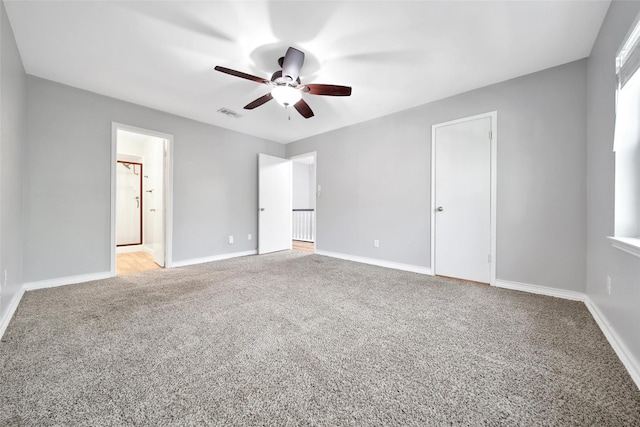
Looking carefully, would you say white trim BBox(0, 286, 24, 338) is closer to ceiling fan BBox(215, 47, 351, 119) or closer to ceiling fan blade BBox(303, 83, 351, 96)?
ceiling fan BBox(215, 47, 351, 119)

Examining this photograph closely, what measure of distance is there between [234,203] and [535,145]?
4.40 metres

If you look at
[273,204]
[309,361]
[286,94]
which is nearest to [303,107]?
[286,94]

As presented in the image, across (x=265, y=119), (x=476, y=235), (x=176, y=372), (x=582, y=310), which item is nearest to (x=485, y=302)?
(x=582, y=310)

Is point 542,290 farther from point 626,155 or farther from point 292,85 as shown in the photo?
point 292,85

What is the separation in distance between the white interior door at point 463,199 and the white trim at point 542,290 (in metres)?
0.17

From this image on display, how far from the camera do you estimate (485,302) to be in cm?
237

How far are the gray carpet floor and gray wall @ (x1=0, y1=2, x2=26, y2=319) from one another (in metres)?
0.37

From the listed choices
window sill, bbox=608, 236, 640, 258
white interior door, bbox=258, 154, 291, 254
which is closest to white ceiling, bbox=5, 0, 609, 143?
window sill, bbox=608, 236, 640, 258

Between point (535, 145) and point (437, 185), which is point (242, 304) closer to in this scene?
point (437, 185)

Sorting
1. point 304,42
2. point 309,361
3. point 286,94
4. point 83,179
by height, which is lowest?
point 309,361

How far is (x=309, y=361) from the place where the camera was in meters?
1.44

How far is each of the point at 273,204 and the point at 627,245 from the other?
4665mm

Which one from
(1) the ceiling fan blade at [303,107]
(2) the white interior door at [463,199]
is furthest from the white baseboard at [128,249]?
(2) the white interior door at [463,199]

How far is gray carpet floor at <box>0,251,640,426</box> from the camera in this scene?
1.08 metres
